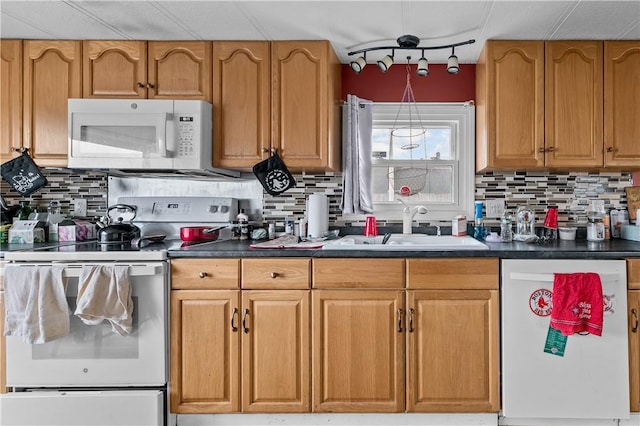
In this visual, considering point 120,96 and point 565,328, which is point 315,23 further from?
point 565,328

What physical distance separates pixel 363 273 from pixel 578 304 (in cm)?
100

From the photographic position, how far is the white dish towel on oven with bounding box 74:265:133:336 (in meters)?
1.90

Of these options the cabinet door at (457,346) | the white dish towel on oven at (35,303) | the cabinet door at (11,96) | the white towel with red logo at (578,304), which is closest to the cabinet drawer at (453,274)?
the cabinet door at (457,346)

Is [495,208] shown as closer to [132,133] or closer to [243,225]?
[243,225]

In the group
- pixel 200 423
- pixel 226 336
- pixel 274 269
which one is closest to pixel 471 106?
pixel 274 269

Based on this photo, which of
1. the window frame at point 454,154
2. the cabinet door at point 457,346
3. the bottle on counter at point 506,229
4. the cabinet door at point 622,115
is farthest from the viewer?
the window frame at point 454,154

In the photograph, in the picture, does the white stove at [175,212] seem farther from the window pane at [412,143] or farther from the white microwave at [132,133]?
the window pane at [412,143]

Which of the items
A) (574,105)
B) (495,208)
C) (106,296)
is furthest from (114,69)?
(574,105)

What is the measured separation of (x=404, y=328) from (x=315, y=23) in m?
1.64

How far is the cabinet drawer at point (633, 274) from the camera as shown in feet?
6.46

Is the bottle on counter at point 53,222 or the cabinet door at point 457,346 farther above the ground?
the bottle on counter at point 53,222

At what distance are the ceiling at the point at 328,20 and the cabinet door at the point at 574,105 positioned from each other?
0.11 metres

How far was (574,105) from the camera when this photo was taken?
7.68 ft

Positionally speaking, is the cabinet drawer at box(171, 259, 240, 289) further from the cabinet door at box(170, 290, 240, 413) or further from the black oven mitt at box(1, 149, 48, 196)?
the black oven mitt at box(1, 149, 48, 196)
